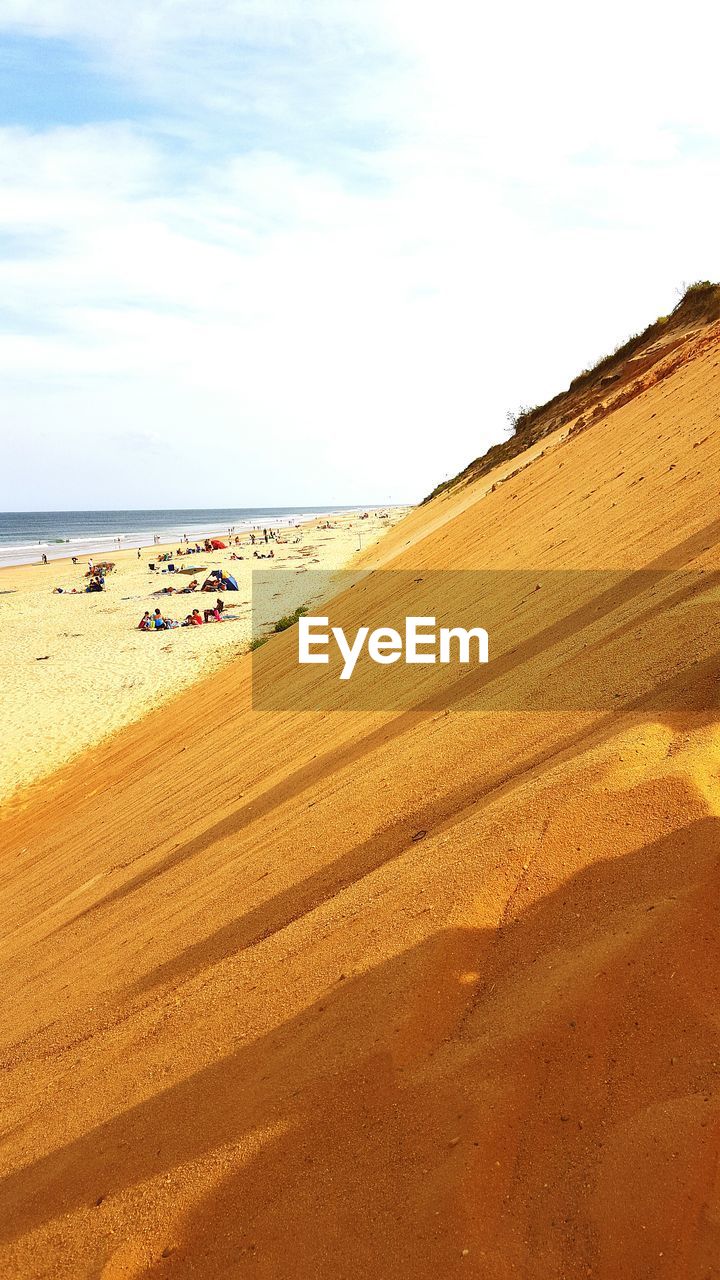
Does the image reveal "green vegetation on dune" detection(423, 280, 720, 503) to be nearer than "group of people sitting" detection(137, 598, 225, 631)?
Yes

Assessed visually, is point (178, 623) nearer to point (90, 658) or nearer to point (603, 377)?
point (90, 658)

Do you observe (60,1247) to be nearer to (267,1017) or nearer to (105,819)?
(267,1017)

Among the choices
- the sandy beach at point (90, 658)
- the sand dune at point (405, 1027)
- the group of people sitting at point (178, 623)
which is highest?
the sand dune at point (405, 1027)

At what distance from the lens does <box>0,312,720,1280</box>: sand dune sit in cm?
224

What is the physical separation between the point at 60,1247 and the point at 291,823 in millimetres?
2903

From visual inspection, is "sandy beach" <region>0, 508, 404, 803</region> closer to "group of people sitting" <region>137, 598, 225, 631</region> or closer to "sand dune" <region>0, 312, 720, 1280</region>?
"group of people sitting" <region>137, 598, 225, 631</region>

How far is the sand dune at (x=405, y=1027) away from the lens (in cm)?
224
